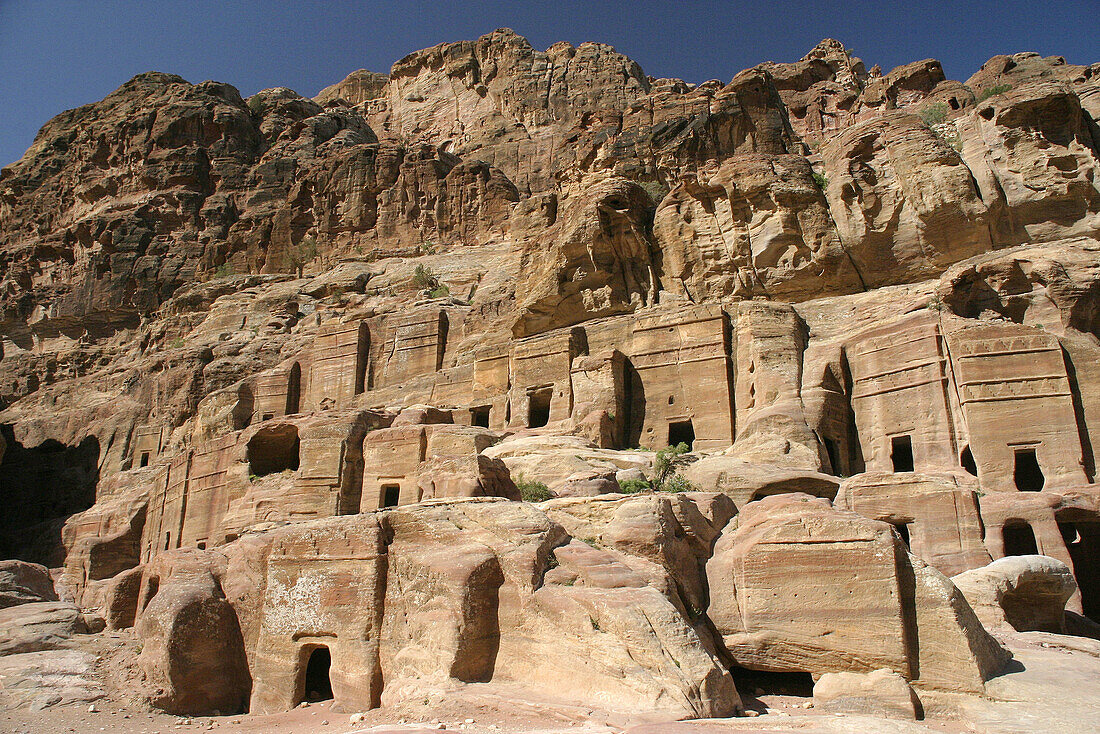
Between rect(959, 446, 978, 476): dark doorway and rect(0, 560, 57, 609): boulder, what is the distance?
951 inches

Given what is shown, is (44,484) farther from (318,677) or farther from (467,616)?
(467,616)

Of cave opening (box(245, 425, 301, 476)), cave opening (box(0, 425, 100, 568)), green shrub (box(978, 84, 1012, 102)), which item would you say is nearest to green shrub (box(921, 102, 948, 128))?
green shrub (box(978, 84, 1012, 102))

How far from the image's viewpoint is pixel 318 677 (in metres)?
15.5

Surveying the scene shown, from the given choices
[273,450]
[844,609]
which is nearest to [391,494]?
[273,450]

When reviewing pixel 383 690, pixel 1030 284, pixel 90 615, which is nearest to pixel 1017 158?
pixel 1030 284

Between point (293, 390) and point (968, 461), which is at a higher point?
point (293, 390)

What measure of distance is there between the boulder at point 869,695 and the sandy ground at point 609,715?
27cm

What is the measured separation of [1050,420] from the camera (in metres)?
20.1

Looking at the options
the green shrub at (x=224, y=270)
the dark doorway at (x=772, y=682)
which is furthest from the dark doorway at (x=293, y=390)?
the dark doorway at (x=772, y=682)

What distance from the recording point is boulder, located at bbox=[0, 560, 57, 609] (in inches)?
740

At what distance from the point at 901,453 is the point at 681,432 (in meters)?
7.28

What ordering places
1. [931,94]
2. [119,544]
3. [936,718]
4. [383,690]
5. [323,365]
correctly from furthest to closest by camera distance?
[931,94] → [323,365] → [119,544] → [383,690] → [936,718]

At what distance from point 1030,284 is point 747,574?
54.3 feet

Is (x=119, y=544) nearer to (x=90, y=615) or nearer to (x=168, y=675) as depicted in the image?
(x=90, y=615)
